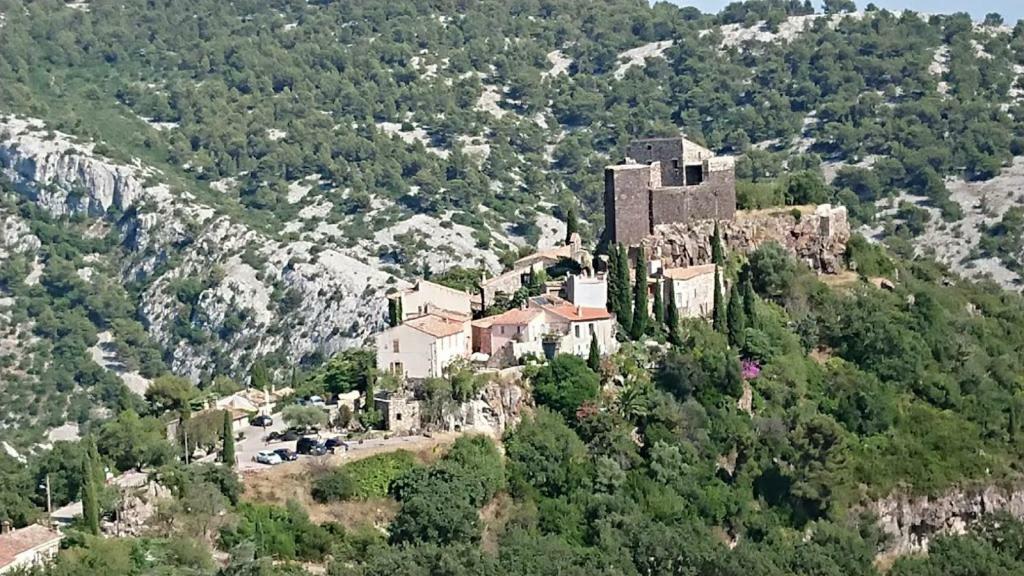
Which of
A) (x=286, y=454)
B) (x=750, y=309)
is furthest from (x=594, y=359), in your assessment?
(x=286, y=454)

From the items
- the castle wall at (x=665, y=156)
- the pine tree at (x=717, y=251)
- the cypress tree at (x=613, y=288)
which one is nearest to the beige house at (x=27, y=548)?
the cypress tree at (x=613, y=288)

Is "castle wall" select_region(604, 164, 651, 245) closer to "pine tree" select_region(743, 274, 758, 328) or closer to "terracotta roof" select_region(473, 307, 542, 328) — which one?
"pine tree" select_region(743, 274, 758, 328)

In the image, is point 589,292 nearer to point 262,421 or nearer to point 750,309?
point 750,309

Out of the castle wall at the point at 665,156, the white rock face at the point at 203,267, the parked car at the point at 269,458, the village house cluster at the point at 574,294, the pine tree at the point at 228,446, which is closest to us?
the pine tree at the point at 228,446

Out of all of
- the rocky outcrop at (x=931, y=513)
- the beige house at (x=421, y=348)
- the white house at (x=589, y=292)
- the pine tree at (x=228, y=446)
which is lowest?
the rocky outcrop at (x=931, y=513)

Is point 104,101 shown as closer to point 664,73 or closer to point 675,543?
point 664,73

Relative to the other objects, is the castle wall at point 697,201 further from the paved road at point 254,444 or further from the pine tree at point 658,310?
the paved road at point 254,444
